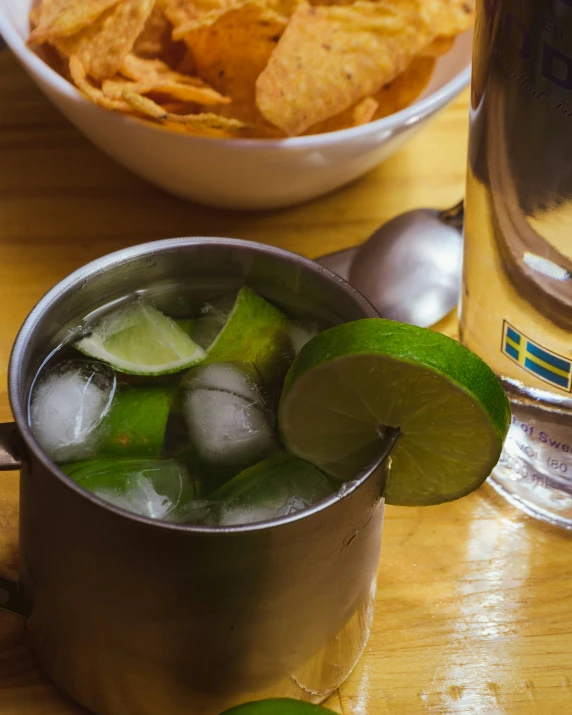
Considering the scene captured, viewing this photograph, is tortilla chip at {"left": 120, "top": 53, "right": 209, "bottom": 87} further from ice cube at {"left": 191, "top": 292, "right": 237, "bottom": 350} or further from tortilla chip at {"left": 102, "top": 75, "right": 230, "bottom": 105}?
ice cube at {"left": 191, "top": 292, "right": 237, "bottom": 350}

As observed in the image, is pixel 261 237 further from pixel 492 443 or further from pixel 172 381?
pixel 492 443

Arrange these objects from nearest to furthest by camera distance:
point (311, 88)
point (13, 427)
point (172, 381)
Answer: point (13, 427) < point (172, 381) < point (311, 88)

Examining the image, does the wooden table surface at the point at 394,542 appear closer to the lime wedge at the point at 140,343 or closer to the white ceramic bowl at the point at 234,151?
the white ceramic bowl at the point at 234,151

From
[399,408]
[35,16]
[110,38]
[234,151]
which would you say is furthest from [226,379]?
[35,16]

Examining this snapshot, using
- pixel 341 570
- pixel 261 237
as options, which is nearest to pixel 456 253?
pixel 261 237

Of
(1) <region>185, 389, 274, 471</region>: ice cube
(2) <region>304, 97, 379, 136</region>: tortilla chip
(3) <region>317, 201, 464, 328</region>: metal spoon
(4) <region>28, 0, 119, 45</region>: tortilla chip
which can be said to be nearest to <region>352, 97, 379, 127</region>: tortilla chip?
(2) <region>304, 97, 379, 136</region>: tortilla chip

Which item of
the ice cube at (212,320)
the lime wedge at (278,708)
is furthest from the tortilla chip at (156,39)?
the lime wedge at (278,708)
